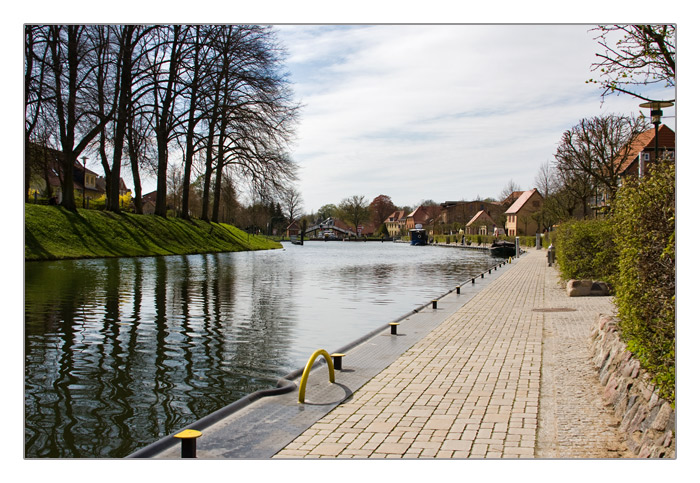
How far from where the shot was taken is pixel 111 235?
31.3 metres

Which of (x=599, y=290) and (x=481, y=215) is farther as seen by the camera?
(x=481, y=215)

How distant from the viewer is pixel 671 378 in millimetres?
4402

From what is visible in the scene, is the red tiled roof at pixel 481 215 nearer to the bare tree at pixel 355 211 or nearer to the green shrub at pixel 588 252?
the bare tree at pixel 355 211

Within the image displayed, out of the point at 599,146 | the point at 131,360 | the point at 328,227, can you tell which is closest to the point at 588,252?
the point at 131,360

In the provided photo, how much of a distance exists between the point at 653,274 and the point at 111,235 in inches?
1193

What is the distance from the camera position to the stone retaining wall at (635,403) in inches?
170

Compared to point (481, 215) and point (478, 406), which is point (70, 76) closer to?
point (478, 406)

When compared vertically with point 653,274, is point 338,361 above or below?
below

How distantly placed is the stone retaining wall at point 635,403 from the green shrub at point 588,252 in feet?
33.2

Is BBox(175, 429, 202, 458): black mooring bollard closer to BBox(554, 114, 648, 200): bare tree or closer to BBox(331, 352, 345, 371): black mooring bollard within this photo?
BBox(331, 352, 345, 371): black mooring bollard

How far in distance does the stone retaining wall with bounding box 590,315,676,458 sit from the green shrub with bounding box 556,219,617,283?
1012 centimetres

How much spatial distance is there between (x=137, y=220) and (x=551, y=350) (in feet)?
103

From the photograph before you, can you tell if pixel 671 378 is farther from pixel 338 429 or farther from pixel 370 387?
pixel 370 387

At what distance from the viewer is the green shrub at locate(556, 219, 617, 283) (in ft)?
54.4
